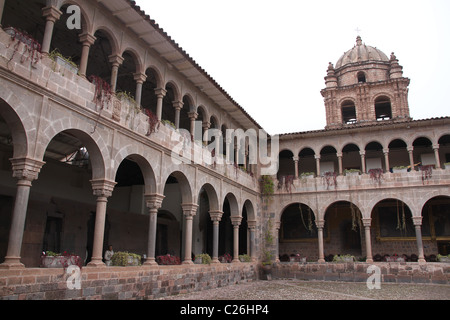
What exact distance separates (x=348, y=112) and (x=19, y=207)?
28.3m

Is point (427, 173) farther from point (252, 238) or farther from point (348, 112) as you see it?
point (348, 112)

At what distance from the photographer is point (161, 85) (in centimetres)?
1433

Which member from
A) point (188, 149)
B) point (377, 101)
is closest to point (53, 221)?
point (188, 149)

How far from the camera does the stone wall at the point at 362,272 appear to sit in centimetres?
1883

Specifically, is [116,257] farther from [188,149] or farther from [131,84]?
[131,84]

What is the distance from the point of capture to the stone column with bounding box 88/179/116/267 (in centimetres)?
1038

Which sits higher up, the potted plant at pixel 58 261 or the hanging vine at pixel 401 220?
the hanging vine at pixel 401 220

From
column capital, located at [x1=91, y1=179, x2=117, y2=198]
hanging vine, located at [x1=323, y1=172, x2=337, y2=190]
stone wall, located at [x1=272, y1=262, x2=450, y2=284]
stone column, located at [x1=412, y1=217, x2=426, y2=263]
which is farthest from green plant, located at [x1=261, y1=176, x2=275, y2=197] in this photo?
column capital, located at [x1=91, y1=179, x2=117, y2=198]

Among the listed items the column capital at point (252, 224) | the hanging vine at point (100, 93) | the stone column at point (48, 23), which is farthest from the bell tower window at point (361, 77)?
the stone column at point (48, 23)

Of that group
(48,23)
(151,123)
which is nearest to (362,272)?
(151,123)

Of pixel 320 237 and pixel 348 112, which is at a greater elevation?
pixel 348 112

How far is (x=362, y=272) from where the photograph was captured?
784 inches

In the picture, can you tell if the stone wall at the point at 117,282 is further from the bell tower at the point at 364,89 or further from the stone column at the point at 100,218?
the bell tower at the point at 364,89

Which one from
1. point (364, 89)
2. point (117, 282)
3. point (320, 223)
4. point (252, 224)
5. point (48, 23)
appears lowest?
point (117, 282)
